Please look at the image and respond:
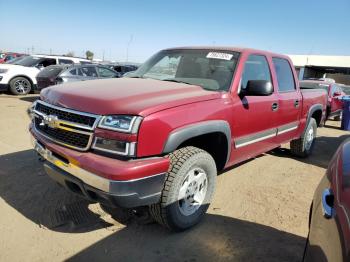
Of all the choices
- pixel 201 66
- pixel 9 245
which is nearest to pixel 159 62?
pixel 201 66

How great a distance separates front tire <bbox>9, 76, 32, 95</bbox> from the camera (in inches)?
525

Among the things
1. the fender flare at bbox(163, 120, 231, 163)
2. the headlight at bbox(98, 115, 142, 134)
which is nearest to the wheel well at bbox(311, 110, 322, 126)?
the fender flare at bbox(163, 120, 231, 163)

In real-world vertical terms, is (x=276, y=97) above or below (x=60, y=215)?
above

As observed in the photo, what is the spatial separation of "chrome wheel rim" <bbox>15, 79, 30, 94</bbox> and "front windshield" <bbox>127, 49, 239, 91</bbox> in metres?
10.3

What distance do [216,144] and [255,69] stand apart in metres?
1.25

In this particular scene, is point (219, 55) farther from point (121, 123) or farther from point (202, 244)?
point (202, 244)

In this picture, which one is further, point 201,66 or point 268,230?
point 201,66

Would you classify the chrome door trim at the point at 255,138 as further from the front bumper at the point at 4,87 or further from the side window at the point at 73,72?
the front bumper at the point at 4,87

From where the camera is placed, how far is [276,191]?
4840 mm

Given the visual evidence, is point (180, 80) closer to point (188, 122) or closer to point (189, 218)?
point (188, 122)

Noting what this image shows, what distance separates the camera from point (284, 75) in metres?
5.40

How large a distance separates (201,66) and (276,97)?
1251 mm

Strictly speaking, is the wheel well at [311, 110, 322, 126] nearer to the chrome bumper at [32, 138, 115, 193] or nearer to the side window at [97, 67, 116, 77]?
the chrome bumper at [32, 138, 115, 193]

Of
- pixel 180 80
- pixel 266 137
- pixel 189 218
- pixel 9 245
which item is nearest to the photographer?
pixel 9 245
